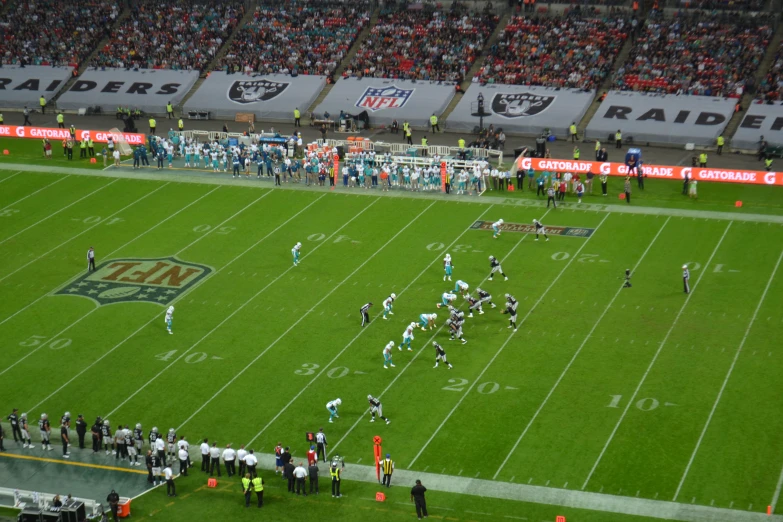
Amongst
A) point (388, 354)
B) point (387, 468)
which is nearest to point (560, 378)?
point (388, 354)

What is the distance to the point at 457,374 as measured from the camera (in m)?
40.5

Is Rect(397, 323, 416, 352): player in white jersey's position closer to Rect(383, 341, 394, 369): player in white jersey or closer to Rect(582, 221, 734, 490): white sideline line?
Rect(383, 341, 394, 369): player in white jersey

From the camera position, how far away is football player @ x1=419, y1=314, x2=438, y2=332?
43.3 metres

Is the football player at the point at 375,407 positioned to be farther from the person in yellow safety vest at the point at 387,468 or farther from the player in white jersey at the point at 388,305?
the player in white jersey at the point at 388,305

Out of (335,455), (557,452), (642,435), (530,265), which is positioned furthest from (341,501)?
(530,265)

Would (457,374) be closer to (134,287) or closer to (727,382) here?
(727,382)

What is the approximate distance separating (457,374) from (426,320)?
3546mm

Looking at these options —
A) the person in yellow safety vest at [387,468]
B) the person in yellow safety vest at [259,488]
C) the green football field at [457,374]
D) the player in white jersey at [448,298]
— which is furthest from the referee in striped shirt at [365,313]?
the person in yellow safety vest at [259,488]

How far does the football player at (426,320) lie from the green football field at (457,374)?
20.9 inches

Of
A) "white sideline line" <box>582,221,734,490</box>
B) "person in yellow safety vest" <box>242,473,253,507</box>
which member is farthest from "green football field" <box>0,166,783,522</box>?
"person in yellow safety vest" <box>242,473,253,507</box>

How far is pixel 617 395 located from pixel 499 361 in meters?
4.51

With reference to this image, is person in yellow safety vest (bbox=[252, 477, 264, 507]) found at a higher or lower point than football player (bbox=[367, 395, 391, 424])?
lower

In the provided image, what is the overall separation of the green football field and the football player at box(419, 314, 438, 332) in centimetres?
53

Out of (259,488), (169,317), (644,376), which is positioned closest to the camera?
(259,488)
